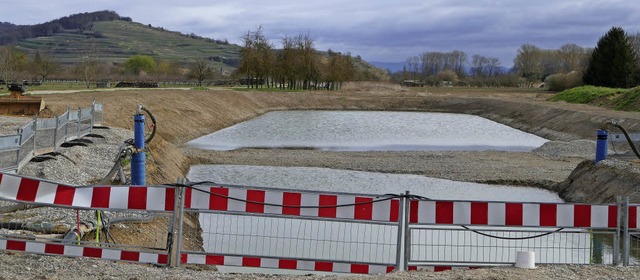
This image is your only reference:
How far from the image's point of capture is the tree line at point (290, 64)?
10200 cm

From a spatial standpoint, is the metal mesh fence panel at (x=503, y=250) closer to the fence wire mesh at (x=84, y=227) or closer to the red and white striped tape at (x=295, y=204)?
the red and white striped tape at (x=295, y=204)

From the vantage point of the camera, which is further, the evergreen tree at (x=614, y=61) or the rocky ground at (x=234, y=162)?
the evergreen tree at (x=614, y=61)

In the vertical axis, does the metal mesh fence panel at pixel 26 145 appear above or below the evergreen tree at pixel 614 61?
below

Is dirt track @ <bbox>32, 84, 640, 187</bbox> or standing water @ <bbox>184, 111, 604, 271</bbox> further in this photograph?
dirt track @ <bbox>32, 84, 640, 187</bbox>

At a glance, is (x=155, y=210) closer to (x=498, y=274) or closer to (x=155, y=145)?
(x=498, y=274)

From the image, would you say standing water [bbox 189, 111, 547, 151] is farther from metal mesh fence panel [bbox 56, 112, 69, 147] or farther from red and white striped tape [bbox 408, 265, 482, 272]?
red and white striped tape [bbox 408, 265, 482, 272]

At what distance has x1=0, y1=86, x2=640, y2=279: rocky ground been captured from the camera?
9180mm

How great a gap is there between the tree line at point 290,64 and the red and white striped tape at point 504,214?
9139cm

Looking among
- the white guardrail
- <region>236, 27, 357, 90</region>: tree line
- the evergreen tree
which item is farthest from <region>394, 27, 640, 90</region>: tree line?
the white guardrail

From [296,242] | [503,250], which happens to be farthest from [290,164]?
[503,250]

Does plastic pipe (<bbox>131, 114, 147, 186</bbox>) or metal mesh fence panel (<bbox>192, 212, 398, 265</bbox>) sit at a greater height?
plastic pipe (<bbox>131, 114, 147, 186</bbox>)

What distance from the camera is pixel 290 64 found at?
104 m

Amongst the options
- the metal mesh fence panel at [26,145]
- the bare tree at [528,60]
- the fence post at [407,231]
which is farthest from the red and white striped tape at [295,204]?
the bare tree at [528,60]

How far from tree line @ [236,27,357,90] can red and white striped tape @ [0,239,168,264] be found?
9128 centimetres
